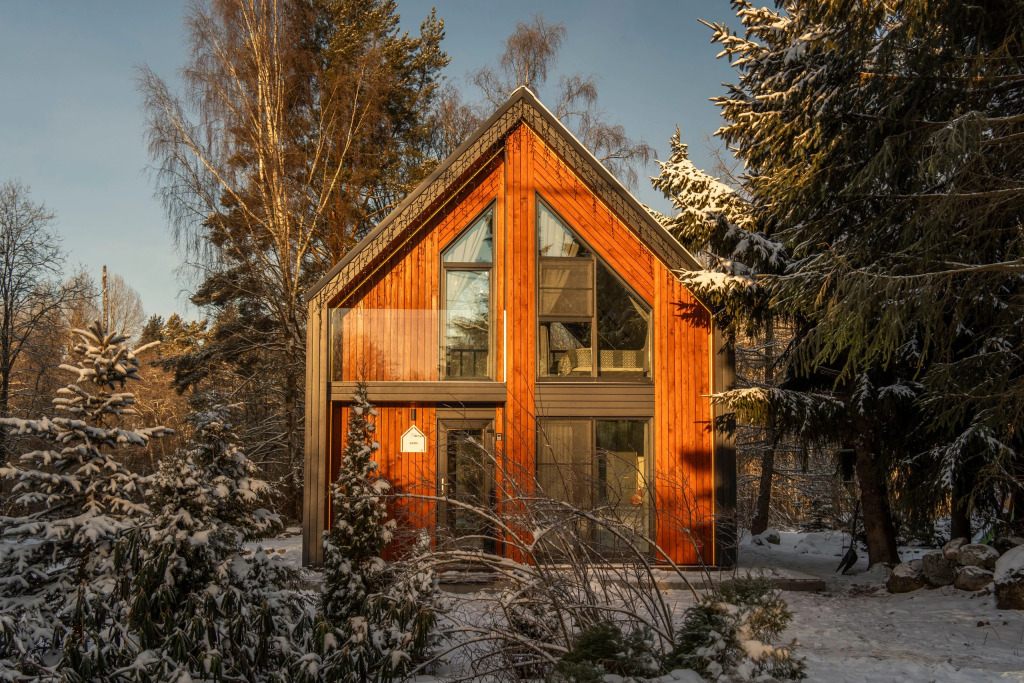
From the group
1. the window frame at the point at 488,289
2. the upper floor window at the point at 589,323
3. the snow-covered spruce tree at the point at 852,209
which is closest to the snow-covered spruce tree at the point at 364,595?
the window frame at the point at 488,289

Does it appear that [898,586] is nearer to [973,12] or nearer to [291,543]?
[973,12]

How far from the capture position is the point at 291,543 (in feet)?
43.1

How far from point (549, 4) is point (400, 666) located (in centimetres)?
1817

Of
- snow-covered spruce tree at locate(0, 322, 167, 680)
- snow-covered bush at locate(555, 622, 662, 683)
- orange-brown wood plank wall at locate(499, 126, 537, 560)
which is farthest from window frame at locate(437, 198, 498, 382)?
snow-covered bush at locate(555, 622, 662, 683)

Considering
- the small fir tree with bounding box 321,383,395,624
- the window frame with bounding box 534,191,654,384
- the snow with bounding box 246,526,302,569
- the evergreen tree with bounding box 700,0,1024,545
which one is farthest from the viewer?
the snow with bounding box 246,526,302,569

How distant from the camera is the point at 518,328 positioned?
10.8m

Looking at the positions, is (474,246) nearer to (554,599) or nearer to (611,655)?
(554,599)

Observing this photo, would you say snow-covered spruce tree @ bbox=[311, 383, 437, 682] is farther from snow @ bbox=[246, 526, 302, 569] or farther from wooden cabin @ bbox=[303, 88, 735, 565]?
snow @ bbox=[246, 526, 302, 569]

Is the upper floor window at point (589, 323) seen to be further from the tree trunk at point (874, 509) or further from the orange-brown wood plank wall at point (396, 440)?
the tree trunk at point (874, 509)

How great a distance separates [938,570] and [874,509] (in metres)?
1.62

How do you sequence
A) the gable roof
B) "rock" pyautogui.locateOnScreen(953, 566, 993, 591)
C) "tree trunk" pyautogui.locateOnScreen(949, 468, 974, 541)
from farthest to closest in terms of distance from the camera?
1. the gable roof
2. "rock" pyautogui.locateOnScreen(953, 566, 993, 591)
3. "tree trunk" pyautogui.locateOnScreen(949, 468, 974, 541)

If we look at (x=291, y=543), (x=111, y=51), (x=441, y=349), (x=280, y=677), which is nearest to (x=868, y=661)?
(x=280, y=677)

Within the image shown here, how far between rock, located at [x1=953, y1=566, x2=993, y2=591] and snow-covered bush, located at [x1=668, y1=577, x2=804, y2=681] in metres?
5.65

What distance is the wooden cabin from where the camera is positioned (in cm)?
1059
